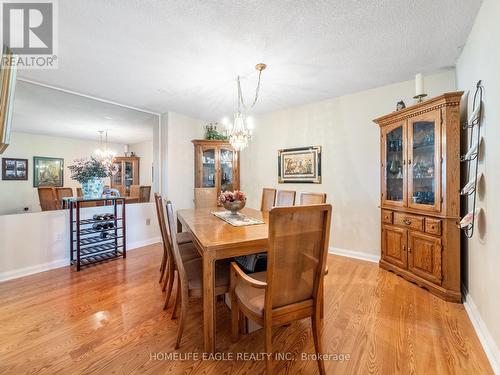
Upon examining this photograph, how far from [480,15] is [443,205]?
1.59 meters

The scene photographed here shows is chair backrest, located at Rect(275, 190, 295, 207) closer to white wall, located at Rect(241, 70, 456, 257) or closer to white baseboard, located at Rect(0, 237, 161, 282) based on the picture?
white wall, located at Rect(241, 70, 456, 257)

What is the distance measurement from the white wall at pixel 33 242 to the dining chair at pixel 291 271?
3.04 meters

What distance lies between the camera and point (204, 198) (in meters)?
3.62

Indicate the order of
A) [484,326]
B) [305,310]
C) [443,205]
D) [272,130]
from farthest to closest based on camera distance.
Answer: [272,130]
[443,205]
[484,326]
[305,310]

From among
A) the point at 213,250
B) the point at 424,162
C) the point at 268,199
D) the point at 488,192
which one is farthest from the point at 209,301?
the point at 424,162

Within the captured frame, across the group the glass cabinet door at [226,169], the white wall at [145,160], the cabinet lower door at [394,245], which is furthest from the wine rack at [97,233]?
the cabinet lower door at [394,245]

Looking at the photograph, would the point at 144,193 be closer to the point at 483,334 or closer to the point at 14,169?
the point at 14,169

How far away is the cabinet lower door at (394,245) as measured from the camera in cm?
258

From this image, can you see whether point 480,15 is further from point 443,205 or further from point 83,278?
point 83,278

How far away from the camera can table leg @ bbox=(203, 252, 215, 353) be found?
144cm

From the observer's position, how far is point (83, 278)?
2656mm

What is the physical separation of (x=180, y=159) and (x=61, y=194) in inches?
72.8

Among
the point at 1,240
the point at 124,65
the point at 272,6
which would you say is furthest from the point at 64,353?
the point at 272,6

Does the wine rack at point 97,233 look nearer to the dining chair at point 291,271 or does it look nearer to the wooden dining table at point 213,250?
the wooden dining table at point 213,250
